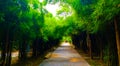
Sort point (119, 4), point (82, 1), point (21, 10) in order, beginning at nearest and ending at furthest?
point (119, 4) → point (21, 10) → point (82, 1)

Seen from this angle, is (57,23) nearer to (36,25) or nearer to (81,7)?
(36,25)

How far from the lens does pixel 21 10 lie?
17141 mm

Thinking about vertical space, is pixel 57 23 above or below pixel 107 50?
above

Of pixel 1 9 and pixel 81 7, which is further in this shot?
pixel 81 7

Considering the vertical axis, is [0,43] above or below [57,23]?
below

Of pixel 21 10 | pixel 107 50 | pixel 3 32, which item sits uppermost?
pixel 21 10

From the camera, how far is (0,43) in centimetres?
2091

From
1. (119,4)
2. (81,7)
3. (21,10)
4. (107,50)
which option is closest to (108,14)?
(119,4)

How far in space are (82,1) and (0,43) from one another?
22.3 ft

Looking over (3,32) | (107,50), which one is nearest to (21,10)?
(3,32)

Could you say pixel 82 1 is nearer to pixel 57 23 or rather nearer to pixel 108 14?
pixel 108 14

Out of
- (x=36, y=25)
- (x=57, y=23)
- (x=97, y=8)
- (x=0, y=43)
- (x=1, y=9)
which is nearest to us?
(x=97, y=8)

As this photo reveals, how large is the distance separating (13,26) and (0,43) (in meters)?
3.58

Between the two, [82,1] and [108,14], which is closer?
[108,14]
